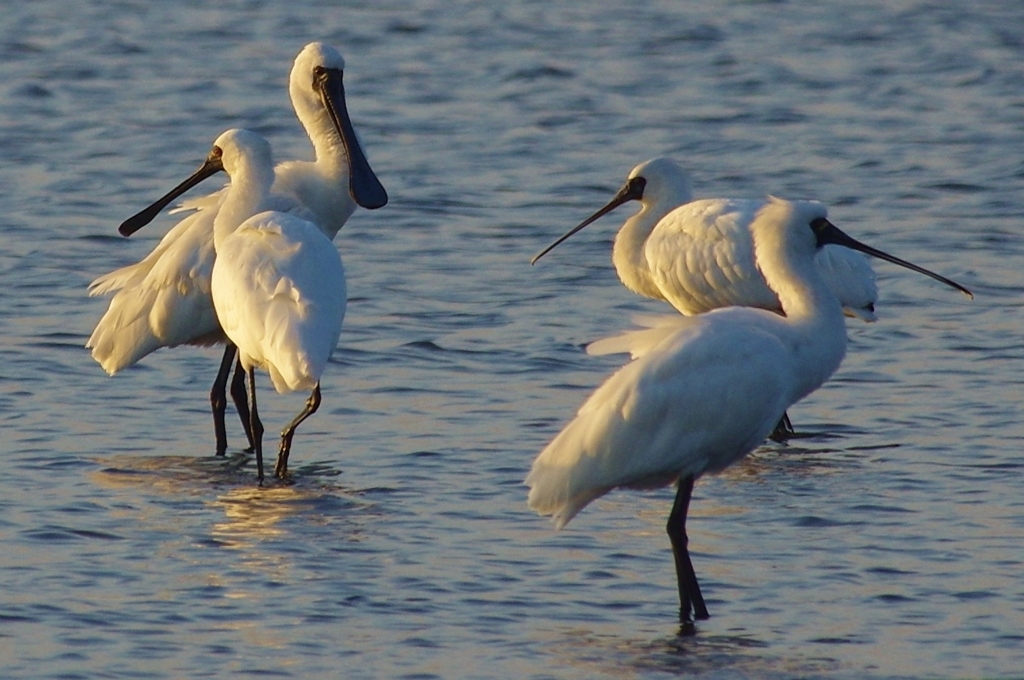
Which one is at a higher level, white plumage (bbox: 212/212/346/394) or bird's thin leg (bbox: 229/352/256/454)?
white plumage (bbox: 212/212/346/394)

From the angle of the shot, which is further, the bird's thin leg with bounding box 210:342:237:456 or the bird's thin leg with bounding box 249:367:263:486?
the bird's thin leg with bounding box 210:342:237:456

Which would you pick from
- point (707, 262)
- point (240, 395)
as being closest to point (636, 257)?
point (707, 262)

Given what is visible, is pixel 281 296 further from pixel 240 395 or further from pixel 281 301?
pixel 240 395

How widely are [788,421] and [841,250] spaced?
1.12 metres

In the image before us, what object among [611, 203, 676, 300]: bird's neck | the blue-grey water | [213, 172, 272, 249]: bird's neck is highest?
[213, 172, 272, 249]: bird's neck

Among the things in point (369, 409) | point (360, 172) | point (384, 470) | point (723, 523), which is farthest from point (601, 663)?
point (360, 172)

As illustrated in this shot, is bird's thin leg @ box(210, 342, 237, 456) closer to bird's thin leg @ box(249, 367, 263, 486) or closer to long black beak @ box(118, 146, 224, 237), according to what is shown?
bird's thin leg @ box(249, 367, 263, 486)

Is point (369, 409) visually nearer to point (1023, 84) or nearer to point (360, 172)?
point (360, 172)

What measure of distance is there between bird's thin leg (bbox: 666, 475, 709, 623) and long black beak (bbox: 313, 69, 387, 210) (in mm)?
3312

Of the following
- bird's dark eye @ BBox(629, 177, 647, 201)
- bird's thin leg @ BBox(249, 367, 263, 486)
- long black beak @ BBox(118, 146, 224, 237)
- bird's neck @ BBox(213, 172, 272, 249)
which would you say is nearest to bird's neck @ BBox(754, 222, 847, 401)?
bird's thin leg @ BBox(249, 367, 263, 486)

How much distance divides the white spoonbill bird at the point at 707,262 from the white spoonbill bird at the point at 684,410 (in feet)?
10.0

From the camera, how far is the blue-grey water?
7.29 m

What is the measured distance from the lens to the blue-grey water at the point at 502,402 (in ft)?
23.9

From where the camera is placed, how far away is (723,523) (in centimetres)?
861
